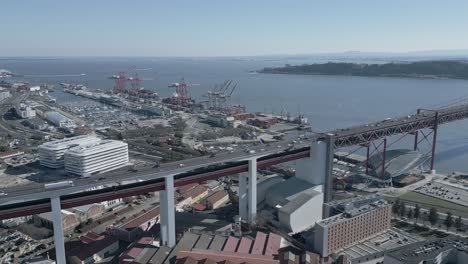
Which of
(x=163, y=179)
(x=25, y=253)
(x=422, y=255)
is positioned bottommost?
(x=25, y=253)

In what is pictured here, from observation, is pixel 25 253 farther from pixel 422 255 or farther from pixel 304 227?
pixel 422 255

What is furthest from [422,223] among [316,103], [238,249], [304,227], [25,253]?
[316,103]

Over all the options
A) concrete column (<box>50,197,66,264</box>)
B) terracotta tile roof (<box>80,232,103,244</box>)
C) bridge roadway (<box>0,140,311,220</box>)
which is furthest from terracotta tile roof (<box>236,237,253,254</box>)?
concrete column (<box>50,197,66,264</box>)

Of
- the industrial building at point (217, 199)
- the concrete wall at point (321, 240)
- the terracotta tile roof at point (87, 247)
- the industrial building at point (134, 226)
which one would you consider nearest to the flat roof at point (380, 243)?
the concrete wall at point (321, 240)

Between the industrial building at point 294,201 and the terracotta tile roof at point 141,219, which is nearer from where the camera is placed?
the terracotta tile roof at point 141,219

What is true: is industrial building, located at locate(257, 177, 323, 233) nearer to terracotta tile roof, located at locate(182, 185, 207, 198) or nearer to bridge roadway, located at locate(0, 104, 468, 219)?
bridge roadway, located at locate(0, 104, 468, 219)

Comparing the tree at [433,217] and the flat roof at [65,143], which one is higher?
the flat roof at [65,143]

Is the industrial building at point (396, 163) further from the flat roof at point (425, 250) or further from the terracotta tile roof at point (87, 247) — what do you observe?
the terracotta tile roof at point (87, 247)
